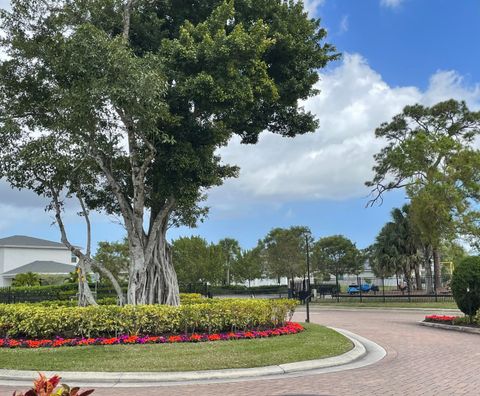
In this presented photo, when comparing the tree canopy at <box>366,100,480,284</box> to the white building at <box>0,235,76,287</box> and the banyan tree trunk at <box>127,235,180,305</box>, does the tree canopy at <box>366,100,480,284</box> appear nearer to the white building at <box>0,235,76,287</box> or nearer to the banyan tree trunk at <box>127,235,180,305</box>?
the banyan tree trunk at <box>127,235,180,305</box>

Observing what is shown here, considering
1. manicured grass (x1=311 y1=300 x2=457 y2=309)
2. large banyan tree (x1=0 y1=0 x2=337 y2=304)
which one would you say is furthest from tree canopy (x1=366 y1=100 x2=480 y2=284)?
large banyan tree (x1=0 y1=0 x2=337 y2=304)

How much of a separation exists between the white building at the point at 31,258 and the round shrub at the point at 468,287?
43447 mm

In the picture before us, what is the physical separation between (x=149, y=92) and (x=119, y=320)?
18.4ft

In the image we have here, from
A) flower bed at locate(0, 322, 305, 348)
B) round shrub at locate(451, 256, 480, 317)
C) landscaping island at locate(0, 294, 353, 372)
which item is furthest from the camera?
round shrub at locate(451, 256, 480, 317)

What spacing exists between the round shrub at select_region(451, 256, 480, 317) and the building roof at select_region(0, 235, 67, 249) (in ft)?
158

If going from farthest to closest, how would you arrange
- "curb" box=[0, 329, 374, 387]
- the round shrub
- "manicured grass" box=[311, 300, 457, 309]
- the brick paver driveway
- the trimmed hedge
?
1. "manicured grass" box=[311, 300, 457, 309]
2. the round shrub
3. the trimmed hedge
4. "curb" box=[0, 329, 374, 387]
5. the brick paver driveway

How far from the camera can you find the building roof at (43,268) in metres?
50.5

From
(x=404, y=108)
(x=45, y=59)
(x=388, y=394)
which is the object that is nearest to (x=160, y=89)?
(x=45, y=59)

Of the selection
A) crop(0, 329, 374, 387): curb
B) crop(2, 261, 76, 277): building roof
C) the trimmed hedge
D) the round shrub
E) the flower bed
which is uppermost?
crop(2, 261, 76, 277): building roof

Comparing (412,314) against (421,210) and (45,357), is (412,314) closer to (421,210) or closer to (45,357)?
(421,210)

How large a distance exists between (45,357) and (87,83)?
656 cm

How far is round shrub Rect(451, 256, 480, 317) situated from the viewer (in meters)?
16.2

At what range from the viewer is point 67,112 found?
1331 centimetres

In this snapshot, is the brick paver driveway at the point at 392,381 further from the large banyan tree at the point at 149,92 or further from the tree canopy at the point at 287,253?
the tree canopy at the point at 287,253
